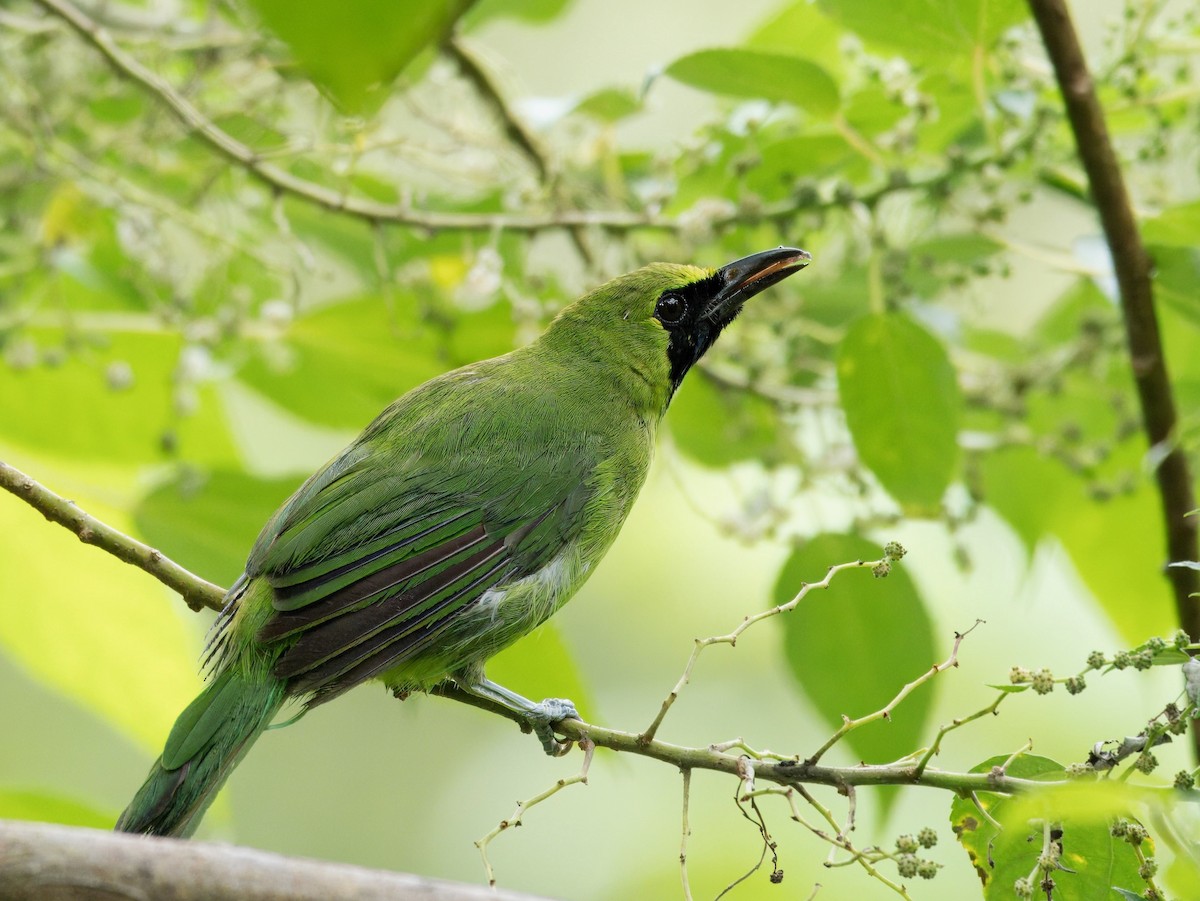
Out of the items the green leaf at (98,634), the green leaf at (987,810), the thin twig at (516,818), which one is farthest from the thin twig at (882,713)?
the green leaf at (98,634)

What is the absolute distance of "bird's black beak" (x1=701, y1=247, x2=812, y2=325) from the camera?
319cm

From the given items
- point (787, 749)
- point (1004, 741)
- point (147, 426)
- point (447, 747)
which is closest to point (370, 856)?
point (447, 747)

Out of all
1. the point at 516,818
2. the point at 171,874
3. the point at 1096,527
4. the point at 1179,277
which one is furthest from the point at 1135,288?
the point at 171,874

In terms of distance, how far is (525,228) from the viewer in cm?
310

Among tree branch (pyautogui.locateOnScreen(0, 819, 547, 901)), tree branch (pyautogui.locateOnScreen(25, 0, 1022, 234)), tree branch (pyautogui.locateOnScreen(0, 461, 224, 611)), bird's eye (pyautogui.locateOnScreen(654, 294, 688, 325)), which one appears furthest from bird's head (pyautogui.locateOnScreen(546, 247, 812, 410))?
tree branch (pyautogui.locateOnScreen(0, 819, 547, 901))

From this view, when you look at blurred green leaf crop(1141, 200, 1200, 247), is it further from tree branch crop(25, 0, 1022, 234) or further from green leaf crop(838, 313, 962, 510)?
green leaf crop(838, 313, 962, 510)

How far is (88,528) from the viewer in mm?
2105

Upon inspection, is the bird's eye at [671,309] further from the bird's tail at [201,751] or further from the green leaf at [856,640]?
the bird's tail at [201,751]

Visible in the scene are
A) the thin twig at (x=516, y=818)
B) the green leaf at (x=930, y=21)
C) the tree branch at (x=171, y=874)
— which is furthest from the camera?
the green leaf at (x=930, y=21)

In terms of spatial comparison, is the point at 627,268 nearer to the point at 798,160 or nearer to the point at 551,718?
the point at 798,160

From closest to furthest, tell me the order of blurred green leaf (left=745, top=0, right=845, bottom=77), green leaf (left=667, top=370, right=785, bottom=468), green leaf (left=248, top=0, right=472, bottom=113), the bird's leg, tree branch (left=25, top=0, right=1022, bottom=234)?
green leaf (left=248, top=0, right=472, bottom=113), the bird's leg, tree branch (left=25, top=0, right=1022, bottom=234), blurred green leaf (left=745, top=0, right=845, bottom=77), green leaf (left=667, top=370, right=785, bottom=468)

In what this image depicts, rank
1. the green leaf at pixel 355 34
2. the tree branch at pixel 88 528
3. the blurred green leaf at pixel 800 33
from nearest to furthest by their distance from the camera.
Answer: the green leaf at pixel 355 34
the tree branch at pixel 88 528
the blurred green leaf at pixel 800 33

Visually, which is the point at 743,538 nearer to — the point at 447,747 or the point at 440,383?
the point at 440,383

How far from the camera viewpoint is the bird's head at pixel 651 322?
3.58m
